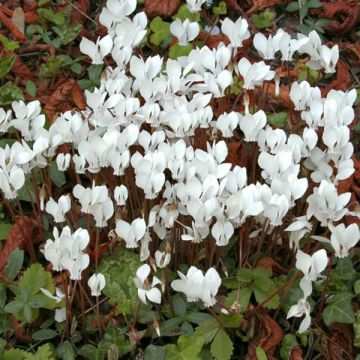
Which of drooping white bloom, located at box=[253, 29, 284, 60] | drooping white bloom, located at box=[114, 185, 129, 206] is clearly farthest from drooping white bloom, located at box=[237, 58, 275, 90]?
drooping white bloom, located at box=[114, 185, 129, 206]

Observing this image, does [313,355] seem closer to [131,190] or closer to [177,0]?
[131,190]

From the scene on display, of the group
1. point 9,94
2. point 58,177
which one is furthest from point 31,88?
point 58,177

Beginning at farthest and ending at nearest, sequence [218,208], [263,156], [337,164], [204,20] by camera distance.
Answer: [204,20] → [337,164] → [263,156] → [218,208]

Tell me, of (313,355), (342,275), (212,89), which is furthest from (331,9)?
(313,355)

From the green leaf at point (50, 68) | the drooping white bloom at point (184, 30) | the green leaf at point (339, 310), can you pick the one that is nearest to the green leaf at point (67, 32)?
the green leaf at point (50, 68)

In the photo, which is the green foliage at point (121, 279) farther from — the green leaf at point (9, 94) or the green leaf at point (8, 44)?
the green leaf at point (8, 44)

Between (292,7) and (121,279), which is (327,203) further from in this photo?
(292,7)
